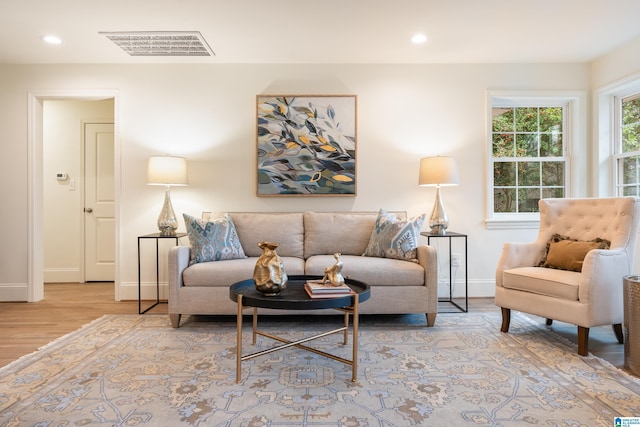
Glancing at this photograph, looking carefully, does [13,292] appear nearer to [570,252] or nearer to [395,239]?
[395,239]

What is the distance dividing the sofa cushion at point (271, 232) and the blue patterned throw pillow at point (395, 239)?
0.65 m

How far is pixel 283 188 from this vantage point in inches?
147

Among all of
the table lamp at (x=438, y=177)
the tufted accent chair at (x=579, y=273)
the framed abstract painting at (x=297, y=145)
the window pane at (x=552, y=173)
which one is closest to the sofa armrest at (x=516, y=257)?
the tufted accent chair at (x=579, y=273)

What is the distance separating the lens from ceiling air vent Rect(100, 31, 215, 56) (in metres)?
3.06

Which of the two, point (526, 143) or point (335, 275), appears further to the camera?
point (526, 143)

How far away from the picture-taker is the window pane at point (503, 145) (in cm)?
391

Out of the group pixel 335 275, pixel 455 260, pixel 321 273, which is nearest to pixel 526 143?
pixel 455 260

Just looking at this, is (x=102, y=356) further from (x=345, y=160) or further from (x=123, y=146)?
(x=345, y=160)

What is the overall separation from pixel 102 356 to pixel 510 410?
88.1 inches

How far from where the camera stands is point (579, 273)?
2.47 metres

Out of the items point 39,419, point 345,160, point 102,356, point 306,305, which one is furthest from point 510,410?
point 345,160

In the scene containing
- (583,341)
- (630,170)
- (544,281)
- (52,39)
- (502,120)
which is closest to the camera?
(583,341)

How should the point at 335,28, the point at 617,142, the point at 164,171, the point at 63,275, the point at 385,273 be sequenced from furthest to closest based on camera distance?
the point at 63,275
the point at 617,142
the point at 164,171
the point at 335,28
the point at 385,273

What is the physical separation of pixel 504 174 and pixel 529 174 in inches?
10.7
